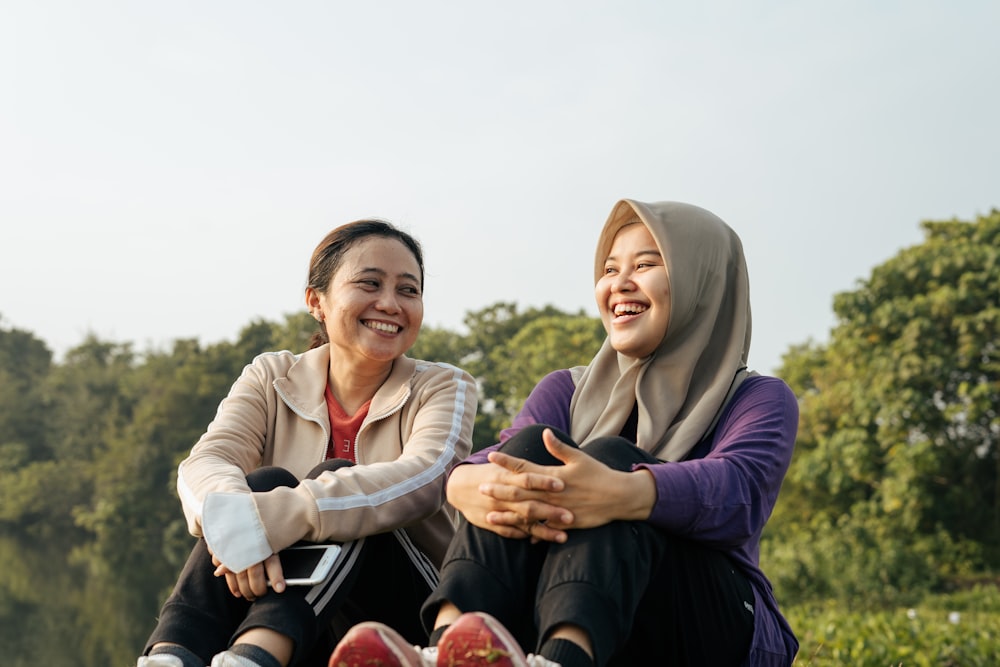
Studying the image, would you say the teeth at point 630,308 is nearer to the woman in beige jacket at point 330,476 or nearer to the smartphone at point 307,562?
the woman in beige jacket at point 330,476

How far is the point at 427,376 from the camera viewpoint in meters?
2.97

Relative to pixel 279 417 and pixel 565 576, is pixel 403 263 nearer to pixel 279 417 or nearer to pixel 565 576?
pixel 279 417

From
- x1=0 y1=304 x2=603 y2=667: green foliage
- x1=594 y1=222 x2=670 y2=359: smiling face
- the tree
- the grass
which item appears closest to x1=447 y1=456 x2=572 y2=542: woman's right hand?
x1=594 y1=222 x2=670 y2=359: smiling face

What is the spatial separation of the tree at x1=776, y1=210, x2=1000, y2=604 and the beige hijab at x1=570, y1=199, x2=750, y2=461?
40.9ft

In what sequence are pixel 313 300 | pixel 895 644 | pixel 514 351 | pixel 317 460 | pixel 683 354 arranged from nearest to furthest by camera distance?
pixel 683 354 < pixel 317 460 < pixel 313 300 < pixel 895 644 < pixel 514 351

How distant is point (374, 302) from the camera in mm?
2926

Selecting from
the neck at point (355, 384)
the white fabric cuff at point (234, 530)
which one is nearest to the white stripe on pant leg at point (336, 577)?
the white fabric cuff at point (234, 530)

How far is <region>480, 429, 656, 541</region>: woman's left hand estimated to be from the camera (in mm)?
1903

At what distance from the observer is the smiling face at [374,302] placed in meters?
2.91

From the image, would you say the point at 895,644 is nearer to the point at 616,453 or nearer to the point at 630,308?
the point at 630,308

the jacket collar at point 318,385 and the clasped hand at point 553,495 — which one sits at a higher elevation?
the jacket collar at point 318,385

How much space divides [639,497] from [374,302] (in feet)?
4.13

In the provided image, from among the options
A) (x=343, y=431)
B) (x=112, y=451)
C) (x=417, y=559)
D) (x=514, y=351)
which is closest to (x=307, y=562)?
(x=417, y=559)

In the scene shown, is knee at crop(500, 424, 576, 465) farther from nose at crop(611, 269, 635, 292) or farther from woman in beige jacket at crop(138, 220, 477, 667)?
nose at crop(611, 269, 635, 292)
